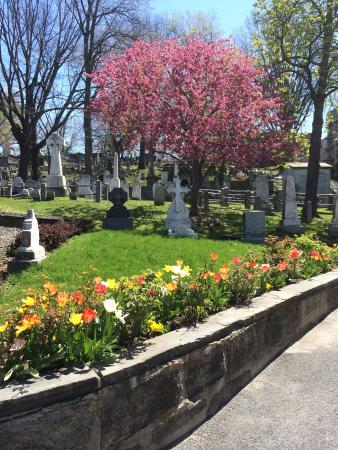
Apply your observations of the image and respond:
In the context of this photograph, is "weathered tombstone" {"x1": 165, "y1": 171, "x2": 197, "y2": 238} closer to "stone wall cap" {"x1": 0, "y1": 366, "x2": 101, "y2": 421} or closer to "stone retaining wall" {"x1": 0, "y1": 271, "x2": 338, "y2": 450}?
"stone retaining wall" {"x1": 0, "y1": 271, "x2": 338, "y2": 450}

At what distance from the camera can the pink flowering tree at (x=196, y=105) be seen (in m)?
17.2

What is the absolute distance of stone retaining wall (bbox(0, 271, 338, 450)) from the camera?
232 centimetres

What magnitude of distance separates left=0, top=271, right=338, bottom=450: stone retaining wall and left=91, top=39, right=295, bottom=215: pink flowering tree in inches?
526

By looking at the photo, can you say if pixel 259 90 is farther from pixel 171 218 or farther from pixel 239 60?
pixel 171 218

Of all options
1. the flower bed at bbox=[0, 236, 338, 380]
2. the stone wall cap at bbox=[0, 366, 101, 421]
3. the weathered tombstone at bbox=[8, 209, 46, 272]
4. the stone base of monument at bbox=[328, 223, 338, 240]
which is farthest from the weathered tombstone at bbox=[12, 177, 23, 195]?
the stone wall cap at bbox=[0, 366, 101, 421]

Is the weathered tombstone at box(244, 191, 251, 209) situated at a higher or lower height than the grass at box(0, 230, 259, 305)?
higher

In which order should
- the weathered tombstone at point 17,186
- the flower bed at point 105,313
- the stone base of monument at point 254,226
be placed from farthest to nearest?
the weathered tombstone at point 17,186
the stone base of monument at point 254,226
the flower bed at point 105,313

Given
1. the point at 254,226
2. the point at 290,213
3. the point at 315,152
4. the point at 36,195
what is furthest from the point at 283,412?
the point at 36,195

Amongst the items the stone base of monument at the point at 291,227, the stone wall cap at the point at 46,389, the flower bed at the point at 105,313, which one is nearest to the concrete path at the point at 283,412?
the flower bed at the point at 105,313

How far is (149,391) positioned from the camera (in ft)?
9.46

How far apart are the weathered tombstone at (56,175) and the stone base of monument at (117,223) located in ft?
43.4

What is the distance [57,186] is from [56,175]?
97 centimetres

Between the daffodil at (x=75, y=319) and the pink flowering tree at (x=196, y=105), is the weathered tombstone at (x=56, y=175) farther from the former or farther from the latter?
the daffodil at (x=75, y=319)

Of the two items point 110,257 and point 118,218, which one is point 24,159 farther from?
point 110,257
